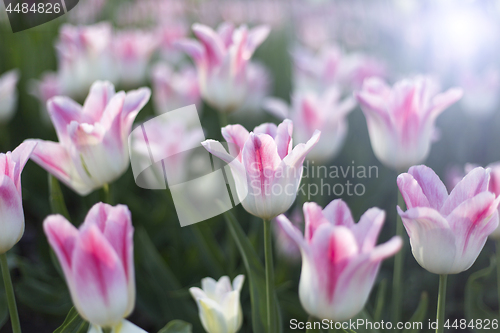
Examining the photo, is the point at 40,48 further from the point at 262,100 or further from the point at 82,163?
the point at 82,163

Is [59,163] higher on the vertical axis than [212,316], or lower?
higher

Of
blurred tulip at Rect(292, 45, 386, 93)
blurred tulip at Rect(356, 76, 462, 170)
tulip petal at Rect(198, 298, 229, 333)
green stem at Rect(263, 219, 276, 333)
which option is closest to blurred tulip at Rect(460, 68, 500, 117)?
blurred tulip at Rect(292, 45, 386, 93)

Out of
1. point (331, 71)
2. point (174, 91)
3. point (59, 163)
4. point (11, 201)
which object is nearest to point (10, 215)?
point (11, 201)

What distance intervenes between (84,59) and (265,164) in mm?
1336

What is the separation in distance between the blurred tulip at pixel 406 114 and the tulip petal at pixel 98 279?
653mm

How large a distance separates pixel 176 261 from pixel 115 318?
900 millimetres

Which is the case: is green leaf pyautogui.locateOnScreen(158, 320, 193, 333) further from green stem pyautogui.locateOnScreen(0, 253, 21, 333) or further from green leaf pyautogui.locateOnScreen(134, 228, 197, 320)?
green leaf pyautogui.locateOnScreen(134, 228, 197, 320)

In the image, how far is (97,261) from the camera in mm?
601

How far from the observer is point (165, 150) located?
1376mm

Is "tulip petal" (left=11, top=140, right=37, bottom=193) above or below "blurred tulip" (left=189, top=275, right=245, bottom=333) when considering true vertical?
above

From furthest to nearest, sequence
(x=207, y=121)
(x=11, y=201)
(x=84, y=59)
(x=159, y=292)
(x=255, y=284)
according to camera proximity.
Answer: (x=207, y=121), (x=84, y=59), (x=159, y=292), (x=255, y=284), (x=11, y=201)

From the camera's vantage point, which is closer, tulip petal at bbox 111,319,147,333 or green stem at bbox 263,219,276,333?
tulip petal at bbox 111,319,147,333

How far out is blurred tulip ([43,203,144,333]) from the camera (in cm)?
59

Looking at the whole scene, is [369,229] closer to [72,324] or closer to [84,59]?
[72,324]
